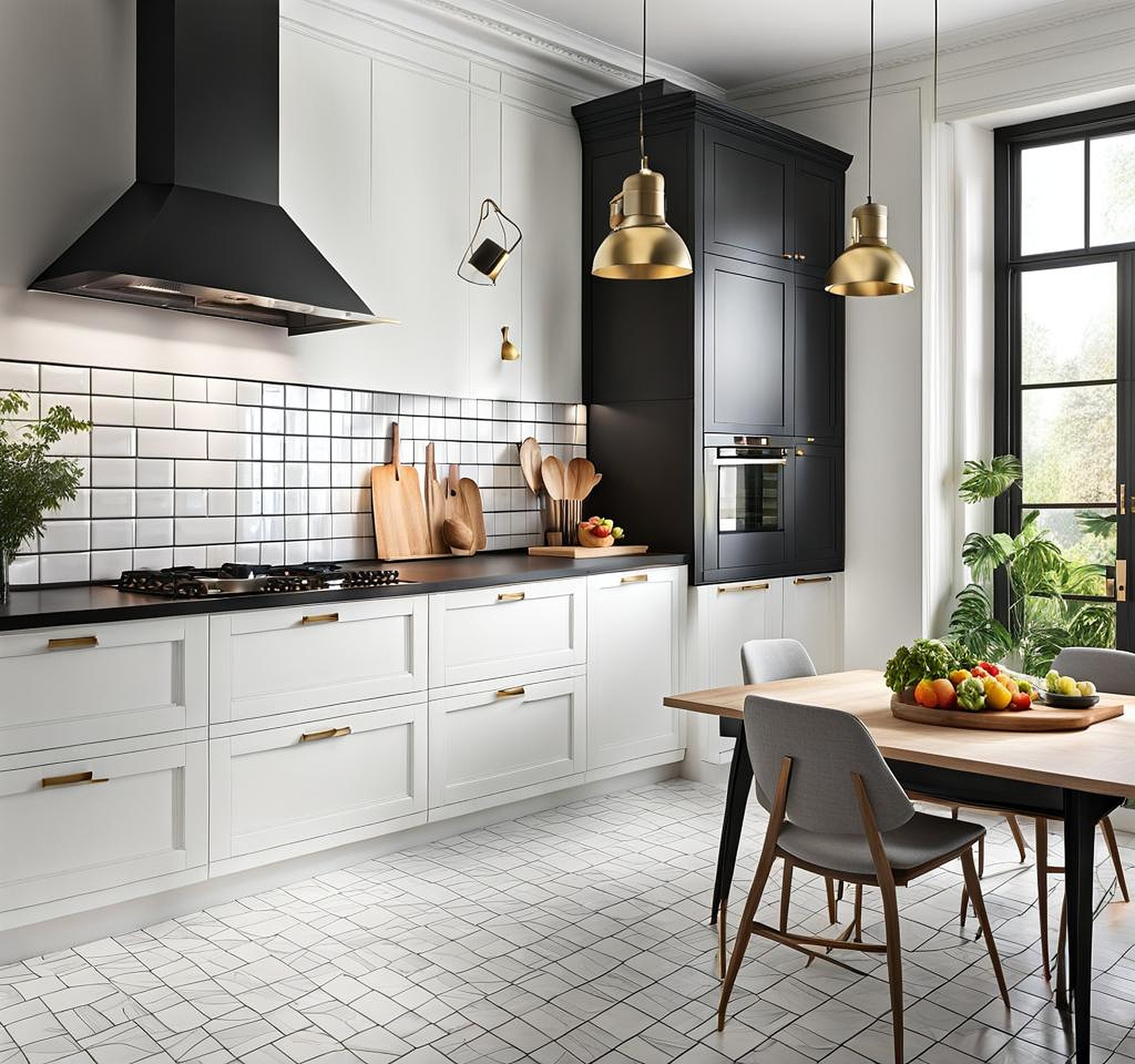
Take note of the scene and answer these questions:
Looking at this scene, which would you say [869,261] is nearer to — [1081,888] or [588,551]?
[1081,888]

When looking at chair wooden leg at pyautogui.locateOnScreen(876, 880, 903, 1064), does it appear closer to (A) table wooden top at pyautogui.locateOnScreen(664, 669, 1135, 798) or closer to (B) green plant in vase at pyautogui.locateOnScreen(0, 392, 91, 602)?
(A) table wooden top at pyautogui.locateOnScreen(664, 669, 1135, 798)

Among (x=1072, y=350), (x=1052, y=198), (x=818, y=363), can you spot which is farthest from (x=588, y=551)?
(x=1052, y=198)

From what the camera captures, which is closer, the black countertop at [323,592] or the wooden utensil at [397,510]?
the black countertop at [323,592]

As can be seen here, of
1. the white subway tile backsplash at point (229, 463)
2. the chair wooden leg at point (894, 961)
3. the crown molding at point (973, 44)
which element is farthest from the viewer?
the crown molding at point (973, 44)

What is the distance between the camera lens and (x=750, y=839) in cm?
391

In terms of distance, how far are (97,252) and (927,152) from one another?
11.5 ft

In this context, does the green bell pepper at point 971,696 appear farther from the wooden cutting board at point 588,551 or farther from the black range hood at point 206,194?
the black range hood at point 206,194

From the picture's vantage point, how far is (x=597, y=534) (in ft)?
15.2

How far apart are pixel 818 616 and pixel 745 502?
2.44 ft

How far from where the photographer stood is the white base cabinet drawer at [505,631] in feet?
12.4

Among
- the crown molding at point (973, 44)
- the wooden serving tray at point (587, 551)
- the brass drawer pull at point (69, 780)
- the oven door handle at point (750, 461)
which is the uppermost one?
the crown molding at point (973, 44)

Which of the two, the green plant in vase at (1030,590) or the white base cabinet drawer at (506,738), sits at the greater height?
the green plant in vase at (1030,590)

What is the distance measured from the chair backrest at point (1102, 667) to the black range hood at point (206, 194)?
242 centimetres

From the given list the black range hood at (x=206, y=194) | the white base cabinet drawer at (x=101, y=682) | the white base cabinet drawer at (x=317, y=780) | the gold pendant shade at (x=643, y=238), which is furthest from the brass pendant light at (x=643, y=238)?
the white base cabinet drawer at (x=317, y=780)
